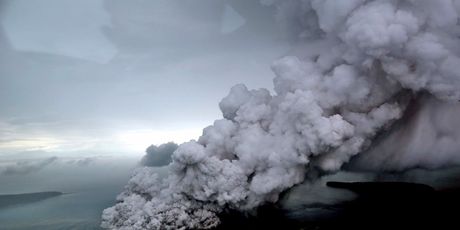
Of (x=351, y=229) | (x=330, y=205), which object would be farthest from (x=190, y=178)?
(x=330, y=205)

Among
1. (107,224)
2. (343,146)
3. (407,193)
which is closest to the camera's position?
(343,146)

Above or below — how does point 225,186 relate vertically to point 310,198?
above

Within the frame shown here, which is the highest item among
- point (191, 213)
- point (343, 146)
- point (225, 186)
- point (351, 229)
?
point (343, 146)

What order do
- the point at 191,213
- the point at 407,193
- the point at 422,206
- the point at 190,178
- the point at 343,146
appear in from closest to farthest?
1. the point at 343,146
2. the point at 190,178
3. the point at 191,213
4. the point at 422,206
5. the point at 407,193

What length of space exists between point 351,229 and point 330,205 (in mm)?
31305

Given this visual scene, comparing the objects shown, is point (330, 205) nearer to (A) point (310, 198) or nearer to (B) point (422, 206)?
(A) point (310, 198)

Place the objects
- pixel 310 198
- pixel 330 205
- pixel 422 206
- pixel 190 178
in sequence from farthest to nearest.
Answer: pixel 310 198
pixel 330 205
pixel 422 206
pixel 190 178

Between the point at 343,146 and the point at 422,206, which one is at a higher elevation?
the point at 343,146

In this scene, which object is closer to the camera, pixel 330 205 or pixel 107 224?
pixel 107 224

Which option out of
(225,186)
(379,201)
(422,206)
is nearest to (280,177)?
(225,186)

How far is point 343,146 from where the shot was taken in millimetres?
61031

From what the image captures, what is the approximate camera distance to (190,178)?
68625 millimetres

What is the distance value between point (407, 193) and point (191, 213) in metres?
60.9

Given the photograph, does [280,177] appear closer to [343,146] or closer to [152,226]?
[343,146]
